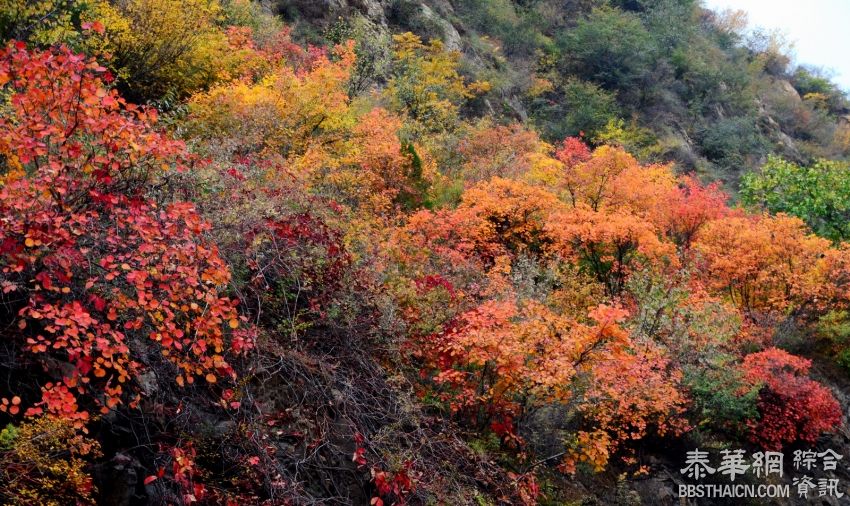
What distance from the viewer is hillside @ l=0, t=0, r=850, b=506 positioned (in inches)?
242

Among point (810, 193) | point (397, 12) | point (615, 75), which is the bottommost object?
point (397, 12)

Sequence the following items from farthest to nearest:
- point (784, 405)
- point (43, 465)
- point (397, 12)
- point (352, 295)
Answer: point (397, 12)
point (784, 405)
point (352, 295)
point (43, 465)

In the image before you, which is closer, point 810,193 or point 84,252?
point 84,252

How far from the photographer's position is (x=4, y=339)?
604 centimetres

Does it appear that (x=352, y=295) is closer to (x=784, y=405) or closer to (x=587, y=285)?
(x=587, y=285)

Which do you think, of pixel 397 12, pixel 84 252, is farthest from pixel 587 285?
pixel 397 12

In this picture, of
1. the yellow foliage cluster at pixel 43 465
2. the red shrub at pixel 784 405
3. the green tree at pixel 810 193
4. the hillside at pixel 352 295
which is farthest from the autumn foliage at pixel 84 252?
the green tree at pixel 810 193

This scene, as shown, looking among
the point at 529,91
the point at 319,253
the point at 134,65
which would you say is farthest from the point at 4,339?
the point at 529,91

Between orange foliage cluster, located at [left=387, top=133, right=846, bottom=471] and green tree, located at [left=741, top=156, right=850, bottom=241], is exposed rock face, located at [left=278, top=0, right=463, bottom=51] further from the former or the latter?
green tree, located at [left=741, top=156, right=850, bottom=241]

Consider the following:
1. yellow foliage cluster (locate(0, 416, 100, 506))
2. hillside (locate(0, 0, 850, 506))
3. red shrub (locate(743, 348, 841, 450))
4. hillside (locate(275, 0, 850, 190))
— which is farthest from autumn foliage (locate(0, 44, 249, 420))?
hillside (locate(275, 0, 850, 190))

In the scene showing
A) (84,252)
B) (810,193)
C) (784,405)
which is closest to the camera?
(84,252)

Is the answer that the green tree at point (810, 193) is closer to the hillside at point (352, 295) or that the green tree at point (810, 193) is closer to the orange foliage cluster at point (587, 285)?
the hillside at point (352, 295)

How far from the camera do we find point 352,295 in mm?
9375

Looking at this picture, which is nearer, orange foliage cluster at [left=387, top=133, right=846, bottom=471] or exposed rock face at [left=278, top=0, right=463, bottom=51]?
orange foliage cluster at [left=387, top=133, right=846, bottom=471]
